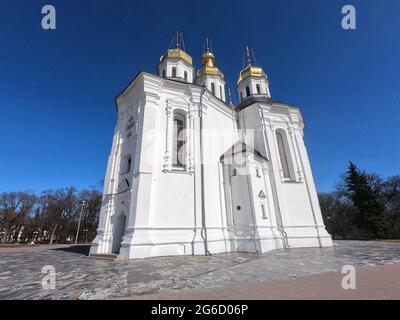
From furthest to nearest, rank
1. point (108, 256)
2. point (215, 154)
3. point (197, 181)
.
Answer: point (215, 154), point (197, 181), point (108, 256)

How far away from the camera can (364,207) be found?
2705cm

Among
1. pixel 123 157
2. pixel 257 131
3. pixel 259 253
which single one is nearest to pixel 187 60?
pixel 257 131

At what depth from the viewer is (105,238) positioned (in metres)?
12.2

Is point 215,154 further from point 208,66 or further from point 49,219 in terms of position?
point 49,219

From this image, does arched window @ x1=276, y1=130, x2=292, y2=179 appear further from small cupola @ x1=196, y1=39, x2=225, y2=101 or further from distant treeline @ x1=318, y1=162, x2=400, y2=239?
distant treeline @ x1=318, y1=162, x2=400, y2=239

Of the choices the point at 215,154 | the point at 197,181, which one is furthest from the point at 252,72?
the point at 197,181

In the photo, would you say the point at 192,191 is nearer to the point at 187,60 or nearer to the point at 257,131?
the point at 257,131

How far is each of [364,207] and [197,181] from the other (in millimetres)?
26764

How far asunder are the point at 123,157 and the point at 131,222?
5.33m

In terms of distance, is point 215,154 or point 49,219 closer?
point 215,154

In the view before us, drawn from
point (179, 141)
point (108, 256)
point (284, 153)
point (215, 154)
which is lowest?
point (108, 256)

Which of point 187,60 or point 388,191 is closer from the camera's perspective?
point 187,60

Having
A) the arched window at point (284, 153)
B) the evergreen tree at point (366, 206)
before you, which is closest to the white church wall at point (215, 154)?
the arched window at point (284, 153)

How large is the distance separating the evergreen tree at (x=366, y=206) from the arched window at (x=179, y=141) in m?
27.3
